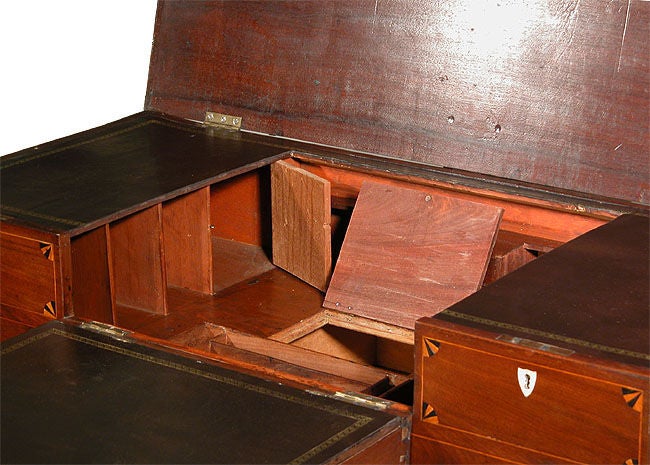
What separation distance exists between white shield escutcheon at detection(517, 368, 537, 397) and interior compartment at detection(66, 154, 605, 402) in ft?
1.79

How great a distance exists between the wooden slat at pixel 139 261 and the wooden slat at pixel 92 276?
0.13 m

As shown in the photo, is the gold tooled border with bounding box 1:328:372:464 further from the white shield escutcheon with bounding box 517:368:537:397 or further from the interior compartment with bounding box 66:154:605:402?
the interior compartment with bounding box 66:154:605:402

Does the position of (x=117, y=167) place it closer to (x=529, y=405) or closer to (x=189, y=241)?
(x=189, y=241)

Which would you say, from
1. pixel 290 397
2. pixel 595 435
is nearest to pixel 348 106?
pixel 290 397

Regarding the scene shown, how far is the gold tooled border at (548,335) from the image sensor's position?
1991 millimetres

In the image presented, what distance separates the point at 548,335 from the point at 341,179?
1.18 meters

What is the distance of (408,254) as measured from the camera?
9.48 ft

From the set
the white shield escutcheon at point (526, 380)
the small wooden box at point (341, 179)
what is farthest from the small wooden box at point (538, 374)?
the small wooden box at point (341, 179)

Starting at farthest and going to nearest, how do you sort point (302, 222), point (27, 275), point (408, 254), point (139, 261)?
1. point (302, 222)
2. point (139, 261)
3. point (408, 254)
4. point (27, 275)

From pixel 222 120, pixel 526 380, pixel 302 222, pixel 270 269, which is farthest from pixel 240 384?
pixel 222 120

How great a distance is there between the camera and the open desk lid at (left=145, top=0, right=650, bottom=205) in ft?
9.14

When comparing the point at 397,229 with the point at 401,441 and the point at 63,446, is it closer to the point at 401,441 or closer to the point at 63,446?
the point at 401,441

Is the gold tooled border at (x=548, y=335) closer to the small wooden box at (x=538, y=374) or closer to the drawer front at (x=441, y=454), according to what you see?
the small wooden box at (x=538, y=374)

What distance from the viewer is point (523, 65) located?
290 centimetres
